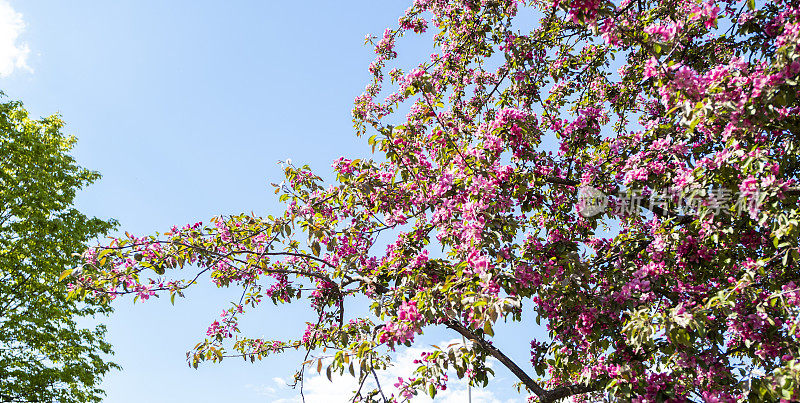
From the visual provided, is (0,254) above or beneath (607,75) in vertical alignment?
above

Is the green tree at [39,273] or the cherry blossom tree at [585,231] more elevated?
the green tree at [39,273]

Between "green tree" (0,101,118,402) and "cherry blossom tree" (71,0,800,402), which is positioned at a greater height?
"green tree" (0,101,118,402)

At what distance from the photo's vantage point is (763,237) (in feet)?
16.6

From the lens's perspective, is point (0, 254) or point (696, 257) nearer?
point (696, 257)

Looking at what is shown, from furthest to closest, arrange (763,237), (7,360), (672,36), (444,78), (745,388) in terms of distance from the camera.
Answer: (7,360) → (444,78) → (763,237) → (745,388) → (672,36)

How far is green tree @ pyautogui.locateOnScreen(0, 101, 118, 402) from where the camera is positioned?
11.6m

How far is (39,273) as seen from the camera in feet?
40.3

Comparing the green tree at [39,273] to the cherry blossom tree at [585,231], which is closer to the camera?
the cherry blossom tree at [585,231]

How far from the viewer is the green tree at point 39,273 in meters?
11.6

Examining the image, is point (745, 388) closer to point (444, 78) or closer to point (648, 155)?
point (648, 155)

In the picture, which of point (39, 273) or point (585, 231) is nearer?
point (585, 231)

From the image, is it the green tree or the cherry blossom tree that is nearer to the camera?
the cherry blossom tree

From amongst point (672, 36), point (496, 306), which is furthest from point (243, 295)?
point (672, 36)

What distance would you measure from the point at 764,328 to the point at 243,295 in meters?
5.49
